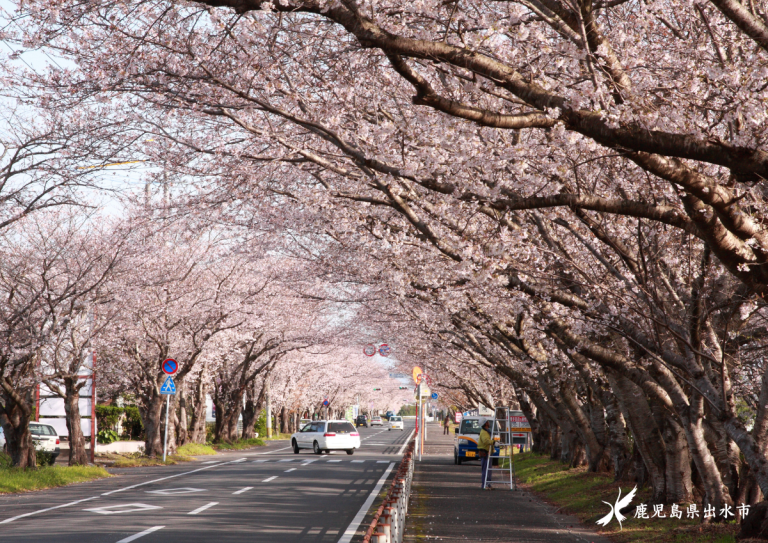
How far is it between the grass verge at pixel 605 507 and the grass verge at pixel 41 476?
1234cm

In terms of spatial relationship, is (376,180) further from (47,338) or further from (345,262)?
(47,338)

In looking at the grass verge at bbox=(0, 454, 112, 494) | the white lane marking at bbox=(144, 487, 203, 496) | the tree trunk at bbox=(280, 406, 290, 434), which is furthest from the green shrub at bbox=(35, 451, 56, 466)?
the tree trunk at bbox=(280, 406, 290, 434)

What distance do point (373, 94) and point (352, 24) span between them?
5006 millimetres

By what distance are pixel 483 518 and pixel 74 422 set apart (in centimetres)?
1441

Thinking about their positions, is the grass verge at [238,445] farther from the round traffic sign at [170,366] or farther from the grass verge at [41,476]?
the grass verge at [41,476]

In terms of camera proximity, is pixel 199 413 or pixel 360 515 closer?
pixel 360 515

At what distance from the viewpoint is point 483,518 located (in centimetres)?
1316

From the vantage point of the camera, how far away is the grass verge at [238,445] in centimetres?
3922

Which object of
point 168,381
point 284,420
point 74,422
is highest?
point 168,381

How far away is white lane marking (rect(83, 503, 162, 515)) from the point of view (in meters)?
13.1

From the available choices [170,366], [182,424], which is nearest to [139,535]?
[170,366]

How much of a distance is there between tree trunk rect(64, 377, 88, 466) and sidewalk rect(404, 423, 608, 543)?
10391 millimetres

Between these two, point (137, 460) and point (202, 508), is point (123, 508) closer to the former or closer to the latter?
point (202, 508)

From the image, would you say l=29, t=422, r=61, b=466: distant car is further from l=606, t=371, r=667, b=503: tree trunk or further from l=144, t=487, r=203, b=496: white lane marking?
l=606, t=371, r=667, b=503: tree trunk
